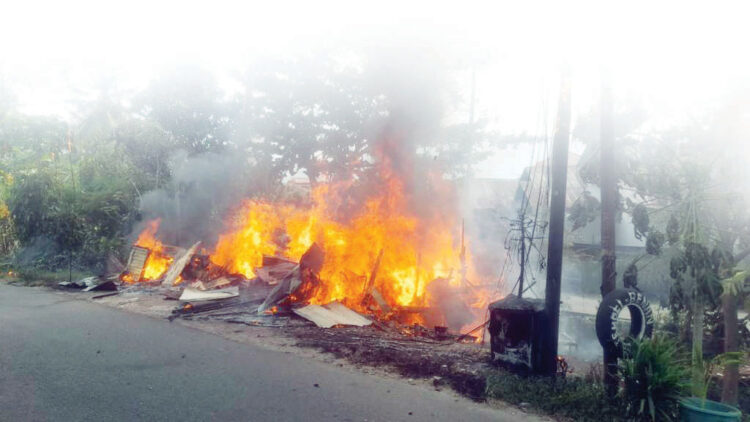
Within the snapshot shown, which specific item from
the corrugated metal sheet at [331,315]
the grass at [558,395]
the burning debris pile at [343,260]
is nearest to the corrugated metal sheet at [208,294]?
the burning debris pile at [343,260]

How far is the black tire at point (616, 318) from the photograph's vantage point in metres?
6.47

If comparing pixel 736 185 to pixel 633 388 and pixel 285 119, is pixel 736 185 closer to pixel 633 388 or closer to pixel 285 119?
pixel 633 388

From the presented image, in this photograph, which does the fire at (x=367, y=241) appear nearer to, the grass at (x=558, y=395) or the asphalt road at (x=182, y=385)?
the asphalt road at (x=182, y=385)

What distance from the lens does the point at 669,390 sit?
571 cm

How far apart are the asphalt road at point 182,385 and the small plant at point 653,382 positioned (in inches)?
56.7

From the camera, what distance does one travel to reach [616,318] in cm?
645

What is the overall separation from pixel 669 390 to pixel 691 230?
6.54 feet

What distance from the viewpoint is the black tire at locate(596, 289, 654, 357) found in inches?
255

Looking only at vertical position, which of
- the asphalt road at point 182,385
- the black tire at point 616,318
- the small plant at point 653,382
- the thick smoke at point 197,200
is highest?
the thick smoke at point 197,200

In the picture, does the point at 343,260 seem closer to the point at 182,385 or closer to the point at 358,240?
the point at 358,240

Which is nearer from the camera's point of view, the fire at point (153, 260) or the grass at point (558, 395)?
the grass at point (558, 395)

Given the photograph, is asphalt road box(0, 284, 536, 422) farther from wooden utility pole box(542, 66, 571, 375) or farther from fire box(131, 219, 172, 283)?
fire box(131, 219, 172, 283)

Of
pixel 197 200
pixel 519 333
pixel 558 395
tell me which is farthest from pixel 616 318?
pixel 197 200

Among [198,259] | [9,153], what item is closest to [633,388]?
[198,259]
